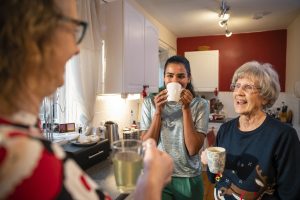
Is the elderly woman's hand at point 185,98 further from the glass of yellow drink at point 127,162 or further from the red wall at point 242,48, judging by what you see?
the red wall at point 242,48

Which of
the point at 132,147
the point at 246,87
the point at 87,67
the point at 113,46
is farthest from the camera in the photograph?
the point at 113,46

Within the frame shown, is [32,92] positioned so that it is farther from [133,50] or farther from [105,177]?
[133,50]

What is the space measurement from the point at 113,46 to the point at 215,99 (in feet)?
10.6

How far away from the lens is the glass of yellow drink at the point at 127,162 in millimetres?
576

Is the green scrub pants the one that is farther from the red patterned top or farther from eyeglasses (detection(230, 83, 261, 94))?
the red patterned top

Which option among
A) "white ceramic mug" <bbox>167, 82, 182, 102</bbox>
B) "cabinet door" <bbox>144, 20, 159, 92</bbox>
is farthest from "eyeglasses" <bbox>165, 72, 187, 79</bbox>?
"cabinet door" <bbox>144, 20, 159, 92</bbox>

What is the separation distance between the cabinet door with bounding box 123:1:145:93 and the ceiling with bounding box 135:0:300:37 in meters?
0.90

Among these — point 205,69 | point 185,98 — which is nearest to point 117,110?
point 185,98

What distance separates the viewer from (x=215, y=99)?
4715 mm

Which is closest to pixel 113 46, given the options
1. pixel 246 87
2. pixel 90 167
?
pixel 90 167

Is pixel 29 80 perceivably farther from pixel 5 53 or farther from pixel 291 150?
pixel 291 150

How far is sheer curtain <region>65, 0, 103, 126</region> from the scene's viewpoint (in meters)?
1.77

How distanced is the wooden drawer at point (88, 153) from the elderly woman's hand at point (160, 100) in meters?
0.59

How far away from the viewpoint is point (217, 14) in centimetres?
338
